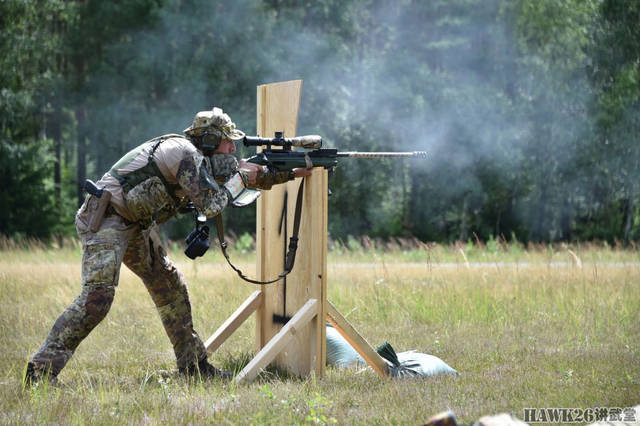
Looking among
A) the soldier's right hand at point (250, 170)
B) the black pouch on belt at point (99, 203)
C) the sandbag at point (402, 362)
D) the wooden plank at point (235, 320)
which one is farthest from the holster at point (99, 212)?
the sandbag at point (402, 362)

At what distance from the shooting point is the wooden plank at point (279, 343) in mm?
4953

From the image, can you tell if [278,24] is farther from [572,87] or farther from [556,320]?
[556,320]

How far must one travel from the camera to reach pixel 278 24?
23.2 meters

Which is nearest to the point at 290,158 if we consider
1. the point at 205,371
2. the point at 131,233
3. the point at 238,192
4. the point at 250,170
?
the point at 250,170

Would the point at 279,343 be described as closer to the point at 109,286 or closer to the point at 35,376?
the point at 109,286

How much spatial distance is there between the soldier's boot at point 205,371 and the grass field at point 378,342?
0.10 metres

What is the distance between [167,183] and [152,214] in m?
0.24

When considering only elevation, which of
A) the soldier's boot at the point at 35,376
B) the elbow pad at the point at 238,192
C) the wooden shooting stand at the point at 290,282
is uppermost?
the elbow pad at the point at 238,192

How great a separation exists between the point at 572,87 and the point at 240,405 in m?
20.4

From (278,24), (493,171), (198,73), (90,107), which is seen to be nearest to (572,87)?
(493,171)

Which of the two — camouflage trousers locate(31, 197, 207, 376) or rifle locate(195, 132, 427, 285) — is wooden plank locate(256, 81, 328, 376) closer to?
rifle locate(195, 132, 427, 285)

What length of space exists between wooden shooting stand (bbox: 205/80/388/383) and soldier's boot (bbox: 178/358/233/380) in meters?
0.29

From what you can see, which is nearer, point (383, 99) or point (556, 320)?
point (556, 320)

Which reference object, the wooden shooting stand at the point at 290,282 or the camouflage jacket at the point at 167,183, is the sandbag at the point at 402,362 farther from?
the camouflage jacket at the point at 167,183
